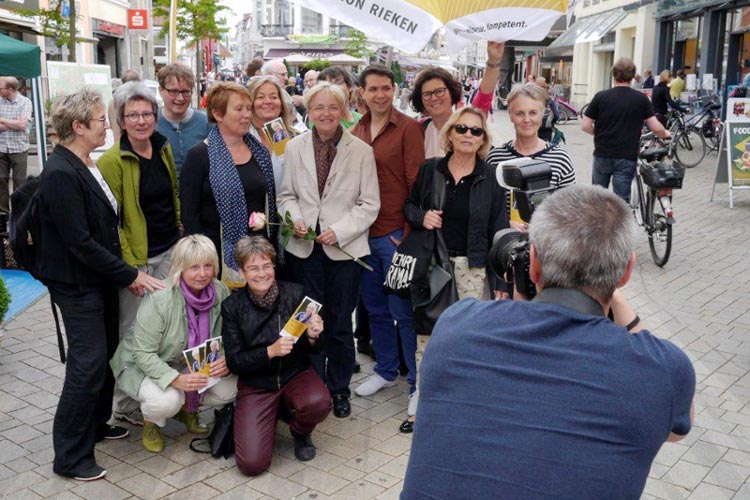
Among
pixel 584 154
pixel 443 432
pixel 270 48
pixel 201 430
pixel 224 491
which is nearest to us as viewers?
pixel 443 432

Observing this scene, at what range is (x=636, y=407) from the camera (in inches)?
67.3

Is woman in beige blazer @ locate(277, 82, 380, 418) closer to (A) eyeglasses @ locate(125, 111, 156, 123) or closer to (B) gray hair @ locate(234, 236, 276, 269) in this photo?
(B) gray hair @ locate(234, 236, 276, 269)

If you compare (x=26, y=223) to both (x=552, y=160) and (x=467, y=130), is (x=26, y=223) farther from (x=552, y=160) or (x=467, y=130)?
(x=552, y=160)

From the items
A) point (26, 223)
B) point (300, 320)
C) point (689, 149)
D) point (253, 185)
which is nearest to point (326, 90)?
point (253, 185)

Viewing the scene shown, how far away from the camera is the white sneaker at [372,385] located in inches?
199

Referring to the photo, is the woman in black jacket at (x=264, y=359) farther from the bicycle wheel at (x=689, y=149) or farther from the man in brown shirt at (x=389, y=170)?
the bicycle wheel at (x=689, y=149)

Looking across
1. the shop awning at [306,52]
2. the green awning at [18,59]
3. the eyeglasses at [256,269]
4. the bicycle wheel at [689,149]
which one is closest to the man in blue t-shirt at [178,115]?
the eyeglasses at [256,269]

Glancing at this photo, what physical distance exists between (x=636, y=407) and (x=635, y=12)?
33.1m

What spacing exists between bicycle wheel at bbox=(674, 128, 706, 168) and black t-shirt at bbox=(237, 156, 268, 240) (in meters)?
13.1

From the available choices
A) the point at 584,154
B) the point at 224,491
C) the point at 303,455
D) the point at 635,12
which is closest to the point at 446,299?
the point at 303,455

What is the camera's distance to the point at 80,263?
378 centimetres

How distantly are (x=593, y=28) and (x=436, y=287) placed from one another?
3087cm

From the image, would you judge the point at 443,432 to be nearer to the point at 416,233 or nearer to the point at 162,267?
the point at 416,233

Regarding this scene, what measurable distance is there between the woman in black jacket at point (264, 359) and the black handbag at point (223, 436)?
0.28 feet
